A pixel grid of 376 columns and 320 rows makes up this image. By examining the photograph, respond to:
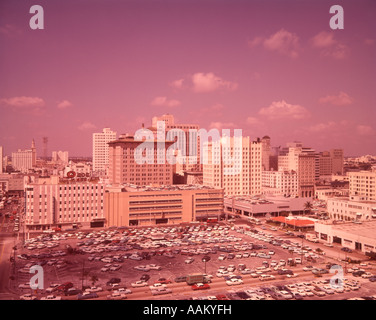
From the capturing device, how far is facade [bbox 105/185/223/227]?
37.3 feet

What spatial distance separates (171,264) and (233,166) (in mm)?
9724

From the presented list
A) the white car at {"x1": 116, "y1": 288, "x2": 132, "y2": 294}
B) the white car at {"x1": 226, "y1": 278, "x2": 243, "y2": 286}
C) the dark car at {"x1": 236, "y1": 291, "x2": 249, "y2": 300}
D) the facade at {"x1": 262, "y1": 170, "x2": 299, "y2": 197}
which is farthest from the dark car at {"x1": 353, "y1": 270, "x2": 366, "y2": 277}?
the facade at {"x1": 262, "y1": 170, "x2": 299, "y2": 197}

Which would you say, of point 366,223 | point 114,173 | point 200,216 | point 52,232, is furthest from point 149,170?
point 366,223

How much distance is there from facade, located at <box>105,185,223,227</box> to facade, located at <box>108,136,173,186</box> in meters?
5.14

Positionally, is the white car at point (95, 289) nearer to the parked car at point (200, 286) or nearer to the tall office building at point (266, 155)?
the parked car at point (200, 286)

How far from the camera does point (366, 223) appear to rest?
9.42 m

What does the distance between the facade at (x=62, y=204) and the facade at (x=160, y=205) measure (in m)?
0.44

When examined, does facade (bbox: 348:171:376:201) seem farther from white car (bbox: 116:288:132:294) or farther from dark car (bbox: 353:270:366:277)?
white car (bbox: 116:288:132:294)

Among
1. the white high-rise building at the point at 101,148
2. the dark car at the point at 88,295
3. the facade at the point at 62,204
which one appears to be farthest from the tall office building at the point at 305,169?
the dark car at the point at 88,295

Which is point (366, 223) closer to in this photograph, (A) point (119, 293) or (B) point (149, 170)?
(A) point (119, 293)

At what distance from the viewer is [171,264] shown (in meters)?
7.21

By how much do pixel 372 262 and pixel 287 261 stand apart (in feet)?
5.76

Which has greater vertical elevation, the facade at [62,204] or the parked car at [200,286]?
the facade at [62,204]

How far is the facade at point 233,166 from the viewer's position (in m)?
16.2
